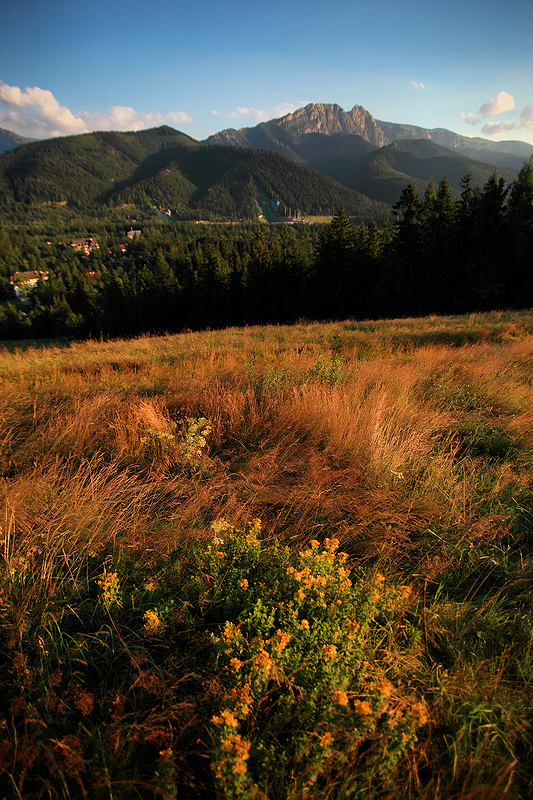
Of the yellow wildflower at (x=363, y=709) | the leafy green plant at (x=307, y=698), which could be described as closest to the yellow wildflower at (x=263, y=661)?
the leafy green plant at (x=307, y=698)

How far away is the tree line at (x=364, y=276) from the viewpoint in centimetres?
2477

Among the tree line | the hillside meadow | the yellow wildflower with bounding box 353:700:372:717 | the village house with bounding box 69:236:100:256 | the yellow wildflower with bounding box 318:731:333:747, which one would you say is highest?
the village house with bounding box 69:236:100:256

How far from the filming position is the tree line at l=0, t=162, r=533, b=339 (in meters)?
24.8

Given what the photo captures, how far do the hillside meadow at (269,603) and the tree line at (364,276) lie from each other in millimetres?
14272

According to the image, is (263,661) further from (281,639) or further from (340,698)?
(340,698)

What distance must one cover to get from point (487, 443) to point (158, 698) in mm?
3389

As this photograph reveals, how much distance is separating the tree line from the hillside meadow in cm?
1427

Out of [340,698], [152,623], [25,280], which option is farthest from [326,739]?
[25,280]

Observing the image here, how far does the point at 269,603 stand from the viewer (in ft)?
5.17

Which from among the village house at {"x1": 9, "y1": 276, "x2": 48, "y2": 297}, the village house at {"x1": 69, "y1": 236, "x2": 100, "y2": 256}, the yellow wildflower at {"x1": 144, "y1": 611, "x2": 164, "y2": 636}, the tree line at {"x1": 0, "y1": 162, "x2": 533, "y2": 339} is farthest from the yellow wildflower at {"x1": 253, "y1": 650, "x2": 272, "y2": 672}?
the village house at {"x1": 69, "y1": 236, "x2": 100, "y2": 256}

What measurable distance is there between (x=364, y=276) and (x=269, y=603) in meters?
33.2

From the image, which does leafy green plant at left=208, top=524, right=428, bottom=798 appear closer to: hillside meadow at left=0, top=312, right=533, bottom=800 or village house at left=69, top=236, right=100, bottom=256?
hillside meadow at left=0, top=312, right=533, bottom=800

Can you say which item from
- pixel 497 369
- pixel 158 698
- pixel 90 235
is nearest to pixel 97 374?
pixel 158 698

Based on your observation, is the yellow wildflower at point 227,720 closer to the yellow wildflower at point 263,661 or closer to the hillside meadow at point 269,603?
the hillside meadow at point 269,603
